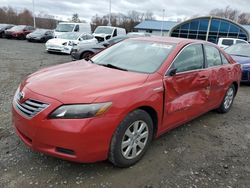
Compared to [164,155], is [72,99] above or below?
above

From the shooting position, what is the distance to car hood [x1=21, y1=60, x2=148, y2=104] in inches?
108

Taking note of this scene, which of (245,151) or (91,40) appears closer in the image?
(245,151)

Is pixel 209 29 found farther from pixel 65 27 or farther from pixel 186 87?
pixel 186 87

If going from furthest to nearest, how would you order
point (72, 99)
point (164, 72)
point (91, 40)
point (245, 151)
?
1. point (91, 40)
2. point (245, 151)
3. point (164, 72)
4. point (72, 99)

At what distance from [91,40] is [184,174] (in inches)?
570

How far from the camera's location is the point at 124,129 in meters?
2.90

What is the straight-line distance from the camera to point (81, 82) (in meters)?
3.04

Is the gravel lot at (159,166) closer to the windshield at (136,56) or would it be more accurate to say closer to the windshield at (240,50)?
the windshield at (136,56)

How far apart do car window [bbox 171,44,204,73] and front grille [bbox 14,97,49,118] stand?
186 cm

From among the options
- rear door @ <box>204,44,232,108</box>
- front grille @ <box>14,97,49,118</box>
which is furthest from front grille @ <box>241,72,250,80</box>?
front grille @ <box>14,97,49,118</box>

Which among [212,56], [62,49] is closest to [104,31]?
[62,49]

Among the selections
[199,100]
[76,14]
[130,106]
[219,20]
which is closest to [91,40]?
[199,100]

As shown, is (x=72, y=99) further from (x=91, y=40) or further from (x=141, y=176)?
(x=91, y=40)

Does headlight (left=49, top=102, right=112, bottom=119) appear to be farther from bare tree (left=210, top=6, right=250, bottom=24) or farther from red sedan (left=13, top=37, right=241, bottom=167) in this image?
bare tree (left=210, top=6, right=250, bottom=24)
